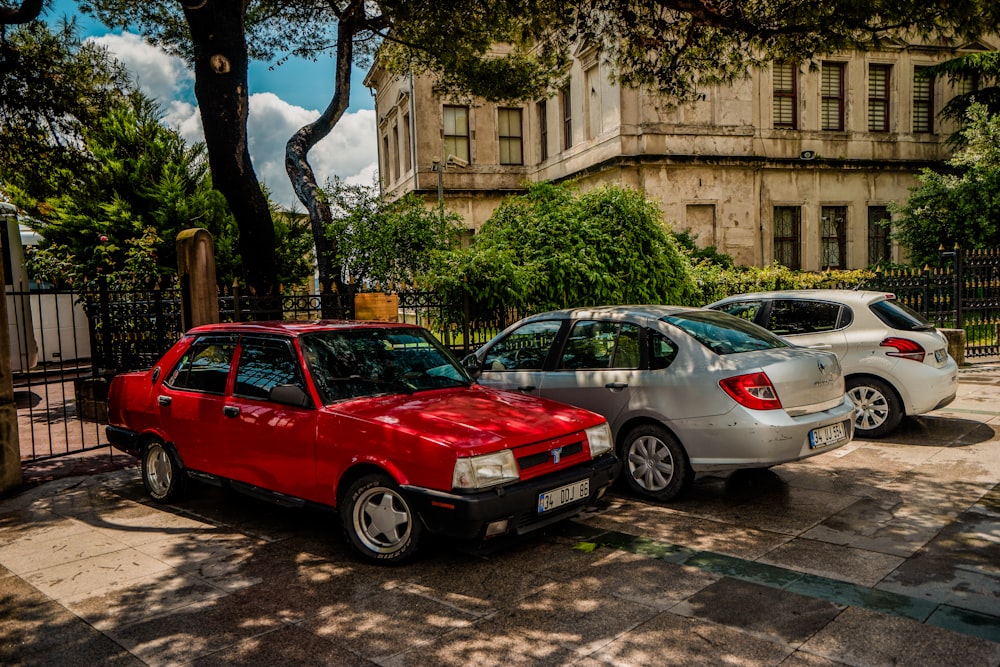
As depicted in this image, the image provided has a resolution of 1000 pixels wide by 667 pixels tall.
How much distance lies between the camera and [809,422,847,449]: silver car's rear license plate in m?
5.96

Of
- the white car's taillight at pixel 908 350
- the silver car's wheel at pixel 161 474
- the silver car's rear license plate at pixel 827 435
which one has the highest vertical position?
the white car's taillight at pixel 908 350

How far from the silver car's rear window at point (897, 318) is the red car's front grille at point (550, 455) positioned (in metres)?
4.99

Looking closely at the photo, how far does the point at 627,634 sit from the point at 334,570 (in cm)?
205

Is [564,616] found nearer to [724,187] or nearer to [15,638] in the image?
[15,638]

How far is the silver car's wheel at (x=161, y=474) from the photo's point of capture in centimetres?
650

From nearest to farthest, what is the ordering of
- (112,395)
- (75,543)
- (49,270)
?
(75,543) → (112,395) → (49,270)

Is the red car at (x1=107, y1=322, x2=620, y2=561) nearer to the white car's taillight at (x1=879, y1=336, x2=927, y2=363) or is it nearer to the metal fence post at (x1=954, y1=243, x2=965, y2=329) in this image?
the white car's taillight at (x1=879, y1=336, x2=927, y2=363)

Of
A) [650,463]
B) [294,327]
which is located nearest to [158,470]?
[294,327]

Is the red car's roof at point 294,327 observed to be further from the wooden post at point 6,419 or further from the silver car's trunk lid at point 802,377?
the silver car's trunk lid at point 802,377

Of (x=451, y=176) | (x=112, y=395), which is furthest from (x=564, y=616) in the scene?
(x=451, y=176)

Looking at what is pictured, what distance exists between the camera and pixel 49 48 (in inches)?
464

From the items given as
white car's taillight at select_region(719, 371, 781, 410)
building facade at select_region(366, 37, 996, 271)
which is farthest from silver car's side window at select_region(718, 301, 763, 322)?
building facade at select_region(366, 37, 996, 271)

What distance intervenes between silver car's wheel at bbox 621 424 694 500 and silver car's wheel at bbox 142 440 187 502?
12.8ft

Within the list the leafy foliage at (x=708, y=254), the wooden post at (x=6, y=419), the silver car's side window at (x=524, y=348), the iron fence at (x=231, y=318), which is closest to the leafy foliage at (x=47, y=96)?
the iron fence at (x=231, y=318)
